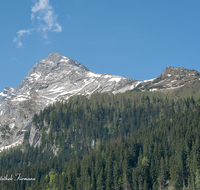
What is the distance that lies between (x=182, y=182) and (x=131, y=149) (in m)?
33.1

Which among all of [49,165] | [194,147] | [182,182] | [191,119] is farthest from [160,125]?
[49,165]

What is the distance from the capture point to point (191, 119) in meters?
155

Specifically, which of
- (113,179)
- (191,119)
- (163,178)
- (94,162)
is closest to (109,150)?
(94,162)

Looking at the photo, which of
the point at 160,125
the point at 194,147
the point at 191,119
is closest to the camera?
the point at 194,147

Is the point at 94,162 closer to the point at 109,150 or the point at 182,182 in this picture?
the point at 109,150

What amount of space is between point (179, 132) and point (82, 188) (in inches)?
2092

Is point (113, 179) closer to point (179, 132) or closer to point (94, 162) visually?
point (94, 162)

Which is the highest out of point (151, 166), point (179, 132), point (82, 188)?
point (179, 132)

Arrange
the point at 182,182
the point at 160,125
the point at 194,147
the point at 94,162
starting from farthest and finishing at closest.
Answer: the point at 160,125 < the point at 94,162 < the point at 194,147 < the point at 182,182

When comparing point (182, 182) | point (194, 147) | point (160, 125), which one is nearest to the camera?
point (182, 182)

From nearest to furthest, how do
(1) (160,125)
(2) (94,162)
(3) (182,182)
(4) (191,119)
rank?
(3) (182,182), (2) (94,162), (4) (191,119), (1) (160,125)

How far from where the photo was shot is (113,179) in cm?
12988

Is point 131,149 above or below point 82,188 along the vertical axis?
above

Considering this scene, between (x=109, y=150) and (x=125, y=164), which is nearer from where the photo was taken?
(x=125, y=164)
